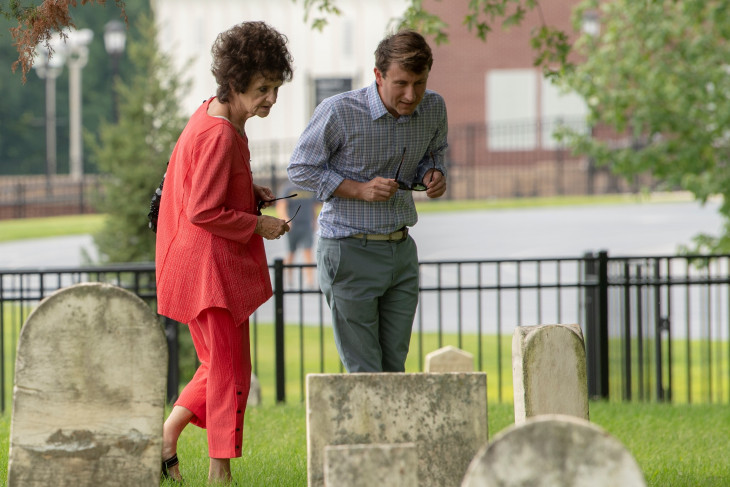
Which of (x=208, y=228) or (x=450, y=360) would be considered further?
(x=450, y=360)

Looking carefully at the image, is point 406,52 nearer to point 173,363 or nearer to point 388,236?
point 388,236

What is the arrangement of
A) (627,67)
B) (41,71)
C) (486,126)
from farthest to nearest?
(41,71) < (486,126) < (627,67)

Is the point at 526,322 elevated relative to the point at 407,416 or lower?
lower

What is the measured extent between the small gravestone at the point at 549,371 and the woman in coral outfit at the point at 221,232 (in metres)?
1.12

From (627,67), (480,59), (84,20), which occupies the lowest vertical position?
(627,67)

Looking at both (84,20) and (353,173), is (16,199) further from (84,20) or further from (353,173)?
(353,173)

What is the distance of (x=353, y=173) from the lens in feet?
14.7

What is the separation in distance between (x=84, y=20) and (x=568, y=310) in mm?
31408

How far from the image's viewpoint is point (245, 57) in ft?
13.5

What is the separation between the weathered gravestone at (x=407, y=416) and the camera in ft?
11.1

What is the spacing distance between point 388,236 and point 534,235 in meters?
16.2

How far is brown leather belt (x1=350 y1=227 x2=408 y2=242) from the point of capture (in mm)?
4418

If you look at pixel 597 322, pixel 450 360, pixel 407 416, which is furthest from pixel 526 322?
pixel 407 416

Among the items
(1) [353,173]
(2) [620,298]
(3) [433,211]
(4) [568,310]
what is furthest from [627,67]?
(3) [433,211]
